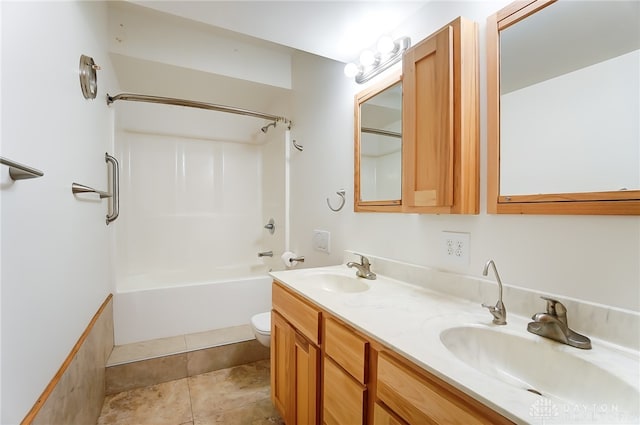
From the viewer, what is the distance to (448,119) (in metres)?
1.09

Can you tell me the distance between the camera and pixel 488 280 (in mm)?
1055

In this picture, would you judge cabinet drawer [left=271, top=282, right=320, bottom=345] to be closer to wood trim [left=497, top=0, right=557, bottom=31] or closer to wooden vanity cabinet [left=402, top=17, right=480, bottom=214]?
wooden vanity cabinet [left=402, top=17, right=480, bottom=214]

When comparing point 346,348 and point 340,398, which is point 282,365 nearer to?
point 340,398

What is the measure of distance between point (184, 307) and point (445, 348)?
2.22m

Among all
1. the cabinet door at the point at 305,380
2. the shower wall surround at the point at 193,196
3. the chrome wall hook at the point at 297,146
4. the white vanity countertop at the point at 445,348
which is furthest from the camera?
the shower wall surround at the point at 193,196

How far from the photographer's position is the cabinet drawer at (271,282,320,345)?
1146 millimetres

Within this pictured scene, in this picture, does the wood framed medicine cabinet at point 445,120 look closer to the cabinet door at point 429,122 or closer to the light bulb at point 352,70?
the cabinet door at point 429,122

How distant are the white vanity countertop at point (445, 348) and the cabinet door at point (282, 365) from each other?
26 cm

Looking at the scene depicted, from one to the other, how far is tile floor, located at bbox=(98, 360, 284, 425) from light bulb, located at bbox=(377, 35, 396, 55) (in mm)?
2183

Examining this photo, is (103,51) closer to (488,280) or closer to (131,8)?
(131,8)

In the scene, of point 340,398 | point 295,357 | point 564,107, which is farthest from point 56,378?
point 564,107

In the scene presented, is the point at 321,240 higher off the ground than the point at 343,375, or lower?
higher

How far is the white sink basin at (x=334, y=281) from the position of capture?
1529mm

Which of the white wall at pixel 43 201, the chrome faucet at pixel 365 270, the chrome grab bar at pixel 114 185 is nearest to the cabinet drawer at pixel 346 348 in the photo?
the chrome faucet at pixel 365 270
